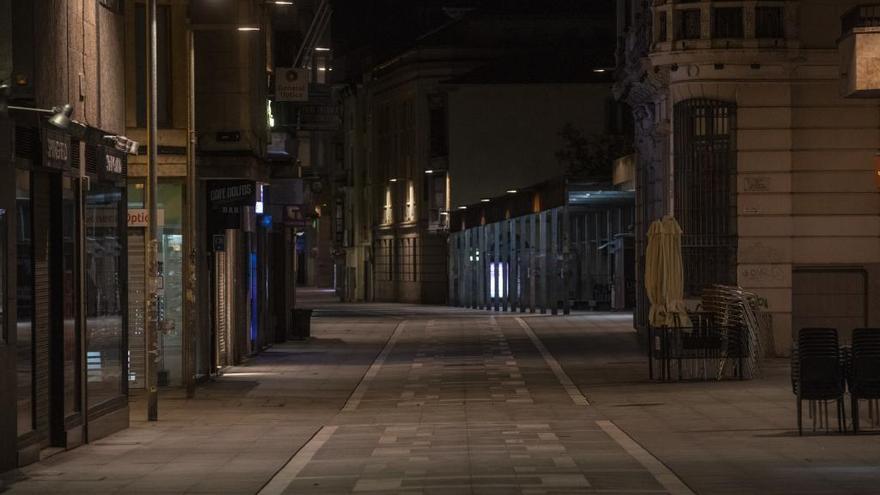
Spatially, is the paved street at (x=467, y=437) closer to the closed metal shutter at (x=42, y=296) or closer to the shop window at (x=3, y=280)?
the closed metal shutter at (x=42, y=296)

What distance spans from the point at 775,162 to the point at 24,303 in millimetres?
20405

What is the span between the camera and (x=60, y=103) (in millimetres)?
20188

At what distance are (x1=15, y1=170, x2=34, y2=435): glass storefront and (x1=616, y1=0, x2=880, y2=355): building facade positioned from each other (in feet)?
64.3

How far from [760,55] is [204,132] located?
36.8 ft

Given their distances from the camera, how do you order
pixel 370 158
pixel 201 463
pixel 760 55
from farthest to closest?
pixel 370 158
pixel 760 55
pixel 201 463

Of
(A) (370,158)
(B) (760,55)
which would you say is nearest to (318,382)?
(B) (760,55)

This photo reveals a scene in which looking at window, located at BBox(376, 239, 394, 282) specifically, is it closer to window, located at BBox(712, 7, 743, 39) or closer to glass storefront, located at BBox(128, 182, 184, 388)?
window, located at BBox(712, 7, 743, 39)

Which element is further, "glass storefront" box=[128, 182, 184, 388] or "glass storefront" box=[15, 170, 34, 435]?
"glass storefront" box=[128, 182, 184, 388]

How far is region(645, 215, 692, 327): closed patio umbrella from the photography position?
31141 millimetres

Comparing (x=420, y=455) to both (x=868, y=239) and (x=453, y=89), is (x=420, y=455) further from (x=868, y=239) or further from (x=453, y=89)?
(x=453, y=89)

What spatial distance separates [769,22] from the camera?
36.0 metres

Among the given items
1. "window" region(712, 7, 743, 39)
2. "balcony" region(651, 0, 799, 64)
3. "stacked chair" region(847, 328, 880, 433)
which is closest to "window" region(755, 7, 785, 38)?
"balcony" region(651, 0, 799, 64)

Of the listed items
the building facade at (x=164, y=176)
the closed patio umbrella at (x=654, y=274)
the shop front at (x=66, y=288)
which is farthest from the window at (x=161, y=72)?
the closed patio umbrella at (x=654, y=274)

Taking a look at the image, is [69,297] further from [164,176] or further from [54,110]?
[164,176]
